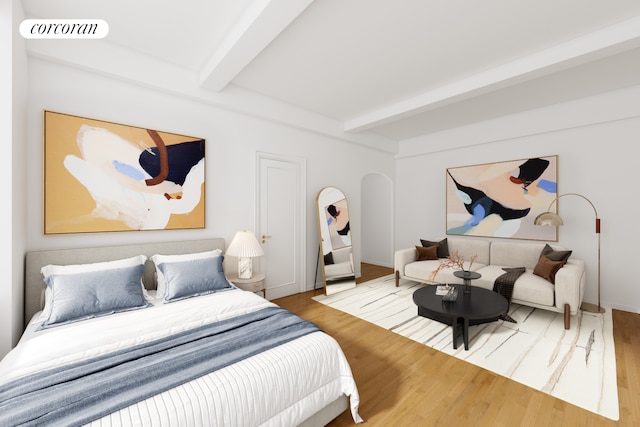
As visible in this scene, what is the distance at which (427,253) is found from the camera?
459 cm

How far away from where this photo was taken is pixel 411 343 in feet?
9.12

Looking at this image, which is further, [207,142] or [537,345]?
Result: [207,142]

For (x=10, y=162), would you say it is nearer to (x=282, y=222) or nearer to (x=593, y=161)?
(x=282, y=222)

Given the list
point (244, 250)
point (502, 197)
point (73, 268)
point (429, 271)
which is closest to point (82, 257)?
point (73, 268)

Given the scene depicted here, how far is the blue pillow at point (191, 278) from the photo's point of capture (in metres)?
2.49

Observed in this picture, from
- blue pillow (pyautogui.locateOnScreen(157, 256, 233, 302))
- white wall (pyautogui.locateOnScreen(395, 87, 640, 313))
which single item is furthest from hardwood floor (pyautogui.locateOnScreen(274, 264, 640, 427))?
blue pillow (pyautogui.locateOnScreen(157, 256, 233, 302))

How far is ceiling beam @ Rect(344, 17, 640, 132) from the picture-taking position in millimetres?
2281

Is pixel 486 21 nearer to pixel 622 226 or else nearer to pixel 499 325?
pixel 499 325

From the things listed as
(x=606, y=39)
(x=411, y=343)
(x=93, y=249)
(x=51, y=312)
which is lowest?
(x=411, y=343)

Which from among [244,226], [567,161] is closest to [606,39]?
[567,161]

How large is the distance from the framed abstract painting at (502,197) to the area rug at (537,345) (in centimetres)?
134

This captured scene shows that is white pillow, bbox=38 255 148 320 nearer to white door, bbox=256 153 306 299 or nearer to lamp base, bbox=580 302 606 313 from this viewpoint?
white door, bbox=256 153 306 299

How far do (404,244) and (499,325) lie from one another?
295 cm

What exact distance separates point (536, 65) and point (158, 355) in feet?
13.0
